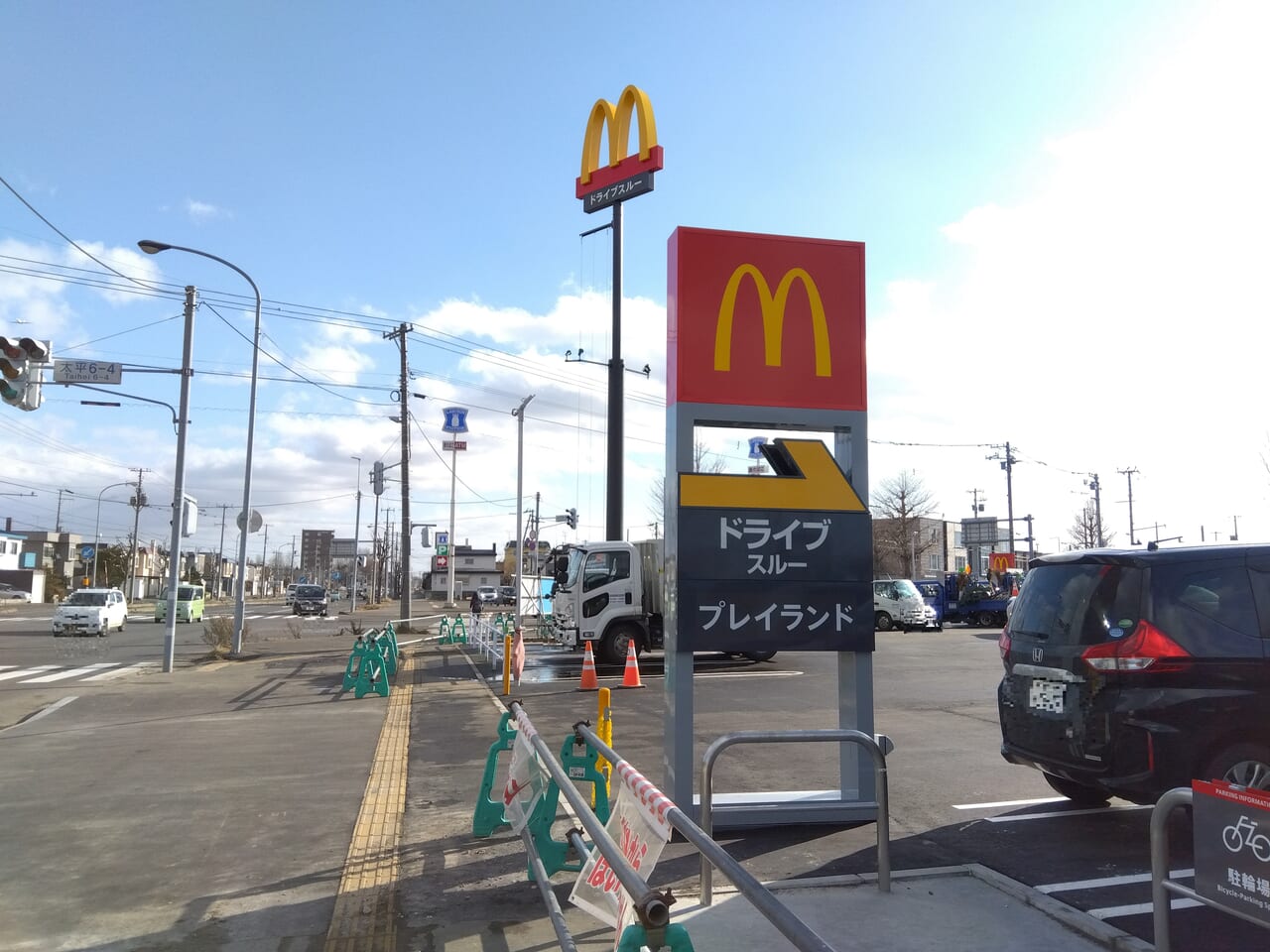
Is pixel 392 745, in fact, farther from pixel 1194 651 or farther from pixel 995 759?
pixel 1194 651

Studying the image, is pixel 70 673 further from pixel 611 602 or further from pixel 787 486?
pixel 787 486

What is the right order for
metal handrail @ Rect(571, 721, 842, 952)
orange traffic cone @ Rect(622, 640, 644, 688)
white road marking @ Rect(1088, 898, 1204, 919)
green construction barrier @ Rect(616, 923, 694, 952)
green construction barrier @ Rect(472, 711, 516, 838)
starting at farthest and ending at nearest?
orange traffic cone @ Rect(622, 640, 644, 688) < green construction barrier @ Rect(472, 711, 516, 838) < white road marking @ Rect(1088, 898, 1204, 919) < green construction barrier @ Rect(616, 923, 694, 952) < metal handrail @ Rect(571, 721, 842, 952)

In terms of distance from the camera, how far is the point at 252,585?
443ft

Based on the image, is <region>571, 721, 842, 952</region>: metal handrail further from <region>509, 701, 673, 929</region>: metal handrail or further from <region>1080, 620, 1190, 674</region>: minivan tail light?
<region>1080, 620, 1190, 674</region>: minivan tail light

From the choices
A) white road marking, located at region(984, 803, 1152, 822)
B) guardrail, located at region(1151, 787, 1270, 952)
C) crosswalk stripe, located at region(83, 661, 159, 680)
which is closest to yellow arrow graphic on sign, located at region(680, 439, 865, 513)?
white road marking, located at region(984, 803, 1152, 822)

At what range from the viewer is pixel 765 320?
6.58 metres

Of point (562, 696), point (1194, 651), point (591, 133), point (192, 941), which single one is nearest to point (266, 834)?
point (192, 941)

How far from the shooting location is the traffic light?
13227 mm

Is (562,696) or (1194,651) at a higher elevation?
(1194,651)

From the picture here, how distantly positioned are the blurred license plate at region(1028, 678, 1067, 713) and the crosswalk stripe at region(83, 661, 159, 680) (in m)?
17.6

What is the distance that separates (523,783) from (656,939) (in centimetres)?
317

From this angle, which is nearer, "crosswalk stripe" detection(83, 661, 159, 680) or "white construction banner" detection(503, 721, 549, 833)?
"white construction banner" detection(503, 721, 549, 833)

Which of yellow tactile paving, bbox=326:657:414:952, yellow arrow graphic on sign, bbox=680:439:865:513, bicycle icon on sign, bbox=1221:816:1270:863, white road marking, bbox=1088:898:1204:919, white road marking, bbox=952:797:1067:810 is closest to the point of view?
bicycle icon on sign, bbox=1221:816:1270:863

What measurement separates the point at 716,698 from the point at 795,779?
6013 millimetres
